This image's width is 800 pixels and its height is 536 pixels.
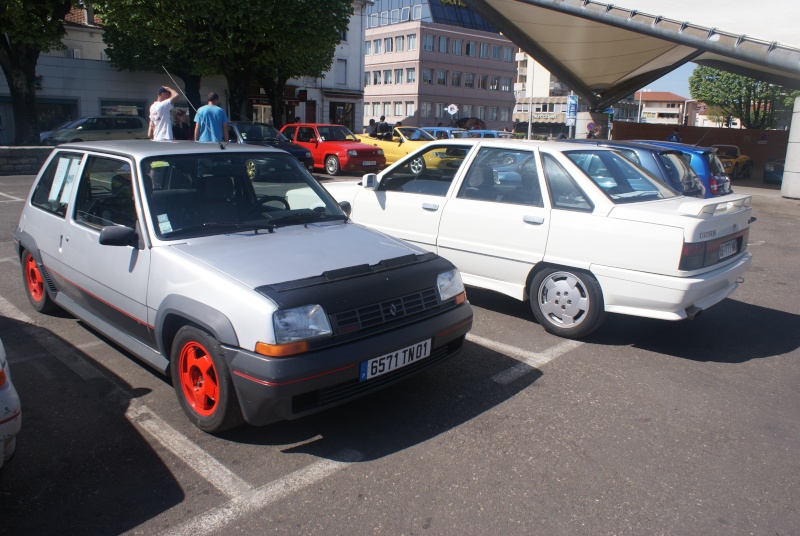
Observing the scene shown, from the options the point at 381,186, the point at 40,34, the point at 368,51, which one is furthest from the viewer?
the point at 368,51

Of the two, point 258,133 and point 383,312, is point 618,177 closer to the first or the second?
point 383,312

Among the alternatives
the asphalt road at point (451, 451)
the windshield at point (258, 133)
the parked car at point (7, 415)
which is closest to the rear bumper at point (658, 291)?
the asphalt road at point (451, 451)

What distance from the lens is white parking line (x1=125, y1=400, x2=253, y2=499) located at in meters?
3.18

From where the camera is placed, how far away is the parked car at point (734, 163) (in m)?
27.4

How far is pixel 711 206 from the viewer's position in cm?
498

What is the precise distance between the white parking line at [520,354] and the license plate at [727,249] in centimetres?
136

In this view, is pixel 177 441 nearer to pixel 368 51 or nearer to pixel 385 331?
pixel 385 331

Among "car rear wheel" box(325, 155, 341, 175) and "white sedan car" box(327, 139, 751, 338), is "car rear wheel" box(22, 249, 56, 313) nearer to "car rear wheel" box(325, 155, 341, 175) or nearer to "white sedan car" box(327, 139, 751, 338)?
"white sedan car" box(327, 139, 751, 338)

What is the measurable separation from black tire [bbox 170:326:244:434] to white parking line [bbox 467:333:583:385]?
1957mm

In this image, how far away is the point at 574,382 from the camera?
4551mm

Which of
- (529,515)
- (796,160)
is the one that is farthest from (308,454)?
(796,160)

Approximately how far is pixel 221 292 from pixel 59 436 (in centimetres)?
131

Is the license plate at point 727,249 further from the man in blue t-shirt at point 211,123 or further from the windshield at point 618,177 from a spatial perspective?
the man in blue t-shirt at point 211,123

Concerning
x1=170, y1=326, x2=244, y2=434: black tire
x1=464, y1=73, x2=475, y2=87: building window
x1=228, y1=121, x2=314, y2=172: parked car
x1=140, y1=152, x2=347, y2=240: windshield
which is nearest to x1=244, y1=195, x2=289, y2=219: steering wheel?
x1=140, y1=152, x2=347, y2=240: windshield
